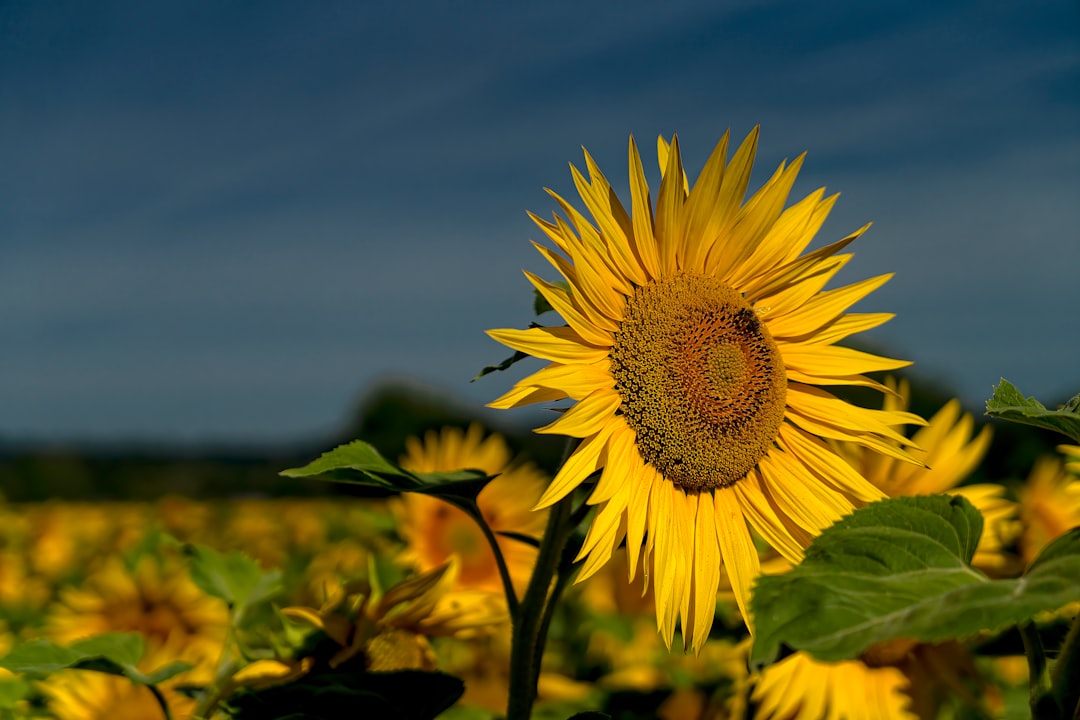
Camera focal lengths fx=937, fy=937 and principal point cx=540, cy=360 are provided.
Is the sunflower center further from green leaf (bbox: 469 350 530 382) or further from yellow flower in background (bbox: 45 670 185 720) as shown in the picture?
yellow flower in background (bbox: 45 670 185 720)

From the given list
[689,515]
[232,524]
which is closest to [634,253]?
[689,515]

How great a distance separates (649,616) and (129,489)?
2917cm

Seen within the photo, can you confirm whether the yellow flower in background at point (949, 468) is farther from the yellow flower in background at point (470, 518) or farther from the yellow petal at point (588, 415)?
the yellow flower in background at point (470, 518)

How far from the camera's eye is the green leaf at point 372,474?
3.99 feet

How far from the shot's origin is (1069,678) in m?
0.90

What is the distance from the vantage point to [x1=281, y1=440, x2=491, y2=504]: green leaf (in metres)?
1.22

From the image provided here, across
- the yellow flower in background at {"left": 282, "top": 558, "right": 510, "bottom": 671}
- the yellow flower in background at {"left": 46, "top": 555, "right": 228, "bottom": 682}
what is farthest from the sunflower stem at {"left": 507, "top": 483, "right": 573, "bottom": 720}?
the yellow flower in background at {"left": 46, "top": 555, "right": 228, "bottom": 682}

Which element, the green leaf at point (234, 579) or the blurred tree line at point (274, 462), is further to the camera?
the blurred tree line at point (274, 462)

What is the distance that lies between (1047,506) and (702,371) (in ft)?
6.51

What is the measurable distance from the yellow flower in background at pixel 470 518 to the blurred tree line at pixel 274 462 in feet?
26.4

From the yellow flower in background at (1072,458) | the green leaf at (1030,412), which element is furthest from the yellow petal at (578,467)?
the yellow flower in background at (1072,458)

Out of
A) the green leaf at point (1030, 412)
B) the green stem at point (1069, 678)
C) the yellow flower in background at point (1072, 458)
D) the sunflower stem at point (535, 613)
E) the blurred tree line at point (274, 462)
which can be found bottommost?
the blurred tree line at point (274, 462)

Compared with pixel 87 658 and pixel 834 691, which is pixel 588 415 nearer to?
pixel 87 658

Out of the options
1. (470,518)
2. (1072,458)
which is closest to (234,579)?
(470,518)
